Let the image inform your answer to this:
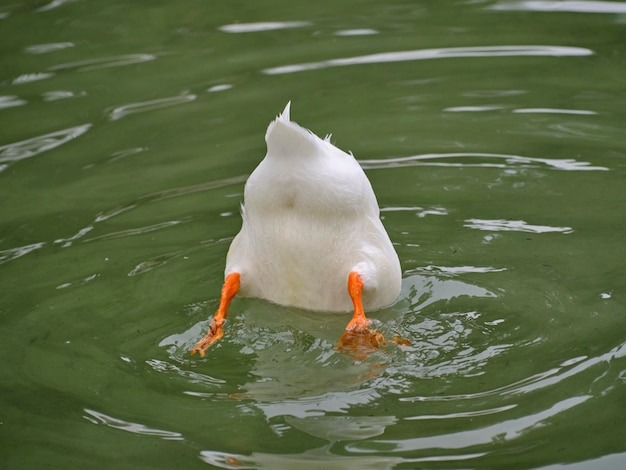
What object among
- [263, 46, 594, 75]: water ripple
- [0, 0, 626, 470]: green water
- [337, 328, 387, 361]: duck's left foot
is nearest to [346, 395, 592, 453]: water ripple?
[0, 0, 626, 470]: green water

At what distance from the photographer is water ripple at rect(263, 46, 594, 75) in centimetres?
752

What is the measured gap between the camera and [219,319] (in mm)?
4277

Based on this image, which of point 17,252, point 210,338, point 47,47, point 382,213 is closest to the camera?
point 210,338

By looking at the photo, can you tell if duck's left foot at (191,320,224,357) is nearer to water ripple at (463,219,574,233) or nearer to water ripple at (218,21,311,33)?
water ripple at (463,219,574,233)

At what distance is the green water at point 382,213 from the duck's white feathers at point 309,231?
6.8 inches

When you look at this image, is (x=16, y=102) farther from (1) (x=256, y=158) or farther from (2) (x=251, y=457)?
(2) (x=251, y=457)

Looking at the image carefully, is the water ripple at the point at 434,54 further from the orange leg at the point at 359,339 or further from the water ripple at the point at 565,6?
the orange leg at the point at 359,339

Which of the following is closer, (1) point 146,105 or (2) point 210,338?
(2) point 210,338

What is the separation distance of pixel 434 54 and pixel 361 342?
13.1 feet

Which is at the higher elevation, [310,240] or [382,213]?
[310,240]

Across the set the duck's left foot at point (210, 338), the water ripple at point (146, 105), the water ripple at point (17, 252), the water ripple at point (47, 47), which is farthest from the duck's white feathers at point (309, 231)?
the water ripple at point (47, 47)

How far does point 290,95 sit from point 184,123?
29.1 inches

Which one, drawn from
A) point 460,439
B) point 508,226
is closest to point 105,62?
point 508,226

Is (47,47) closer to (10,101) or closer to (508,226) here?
(10,101)
